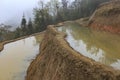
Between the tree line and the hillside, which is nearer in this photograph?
the hillside

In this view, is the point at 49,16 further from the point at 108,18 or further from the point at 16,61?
the point at 16,61

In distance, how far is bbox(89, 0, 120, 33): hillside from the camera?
38.7 metres

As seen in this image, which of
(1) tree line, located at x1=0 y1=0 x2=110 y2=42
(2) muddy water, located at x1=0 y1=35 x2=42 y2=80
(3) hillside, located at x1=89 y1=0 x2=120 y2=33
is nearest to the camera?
(2) muddy water, located at x1=0 y1=35 x2=42 y2=80

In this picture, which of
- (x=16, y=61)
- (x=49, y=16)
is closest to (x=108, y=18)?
(x=16, y=61)

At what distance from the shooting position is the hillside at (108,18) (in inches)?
1523

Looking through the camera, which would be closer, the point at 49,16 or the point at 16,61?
the point at 16,61

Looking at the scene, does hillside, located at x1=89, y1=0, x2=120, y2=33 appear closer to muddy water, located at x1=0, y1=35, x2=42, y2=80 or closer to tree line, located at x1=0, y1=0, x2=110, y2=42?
muddy water, located at x1=0, y1=35, x2=42, y2=80

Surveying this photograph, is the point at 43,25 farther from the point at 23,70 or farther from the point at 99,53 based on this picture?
the point at 99,53

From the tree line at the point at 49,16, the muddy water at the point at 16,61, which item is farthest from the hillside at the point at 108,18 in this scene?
the tree line at the point at 49,16

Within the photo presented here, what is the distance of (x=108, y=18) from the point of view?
43219 millimetres

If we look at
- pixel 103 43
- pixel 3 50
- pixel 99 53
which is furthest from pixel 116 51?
pixel 3 50

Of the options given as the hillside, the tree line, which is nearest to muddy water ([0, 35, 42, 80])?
the hillside

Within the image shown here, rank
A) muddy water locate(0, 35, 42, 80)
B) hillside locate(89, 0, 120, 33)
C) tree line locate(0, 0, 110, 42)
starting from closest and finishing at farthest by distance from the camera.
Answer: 1. muddy water locate(0, 35, 42, 80)
2. hillside locate(89, 0, 120, 33)
3. tree line locate(0, 0, 110, 42)

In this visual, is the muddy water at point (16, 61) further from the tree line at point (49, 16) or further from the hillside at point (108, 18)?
the tree line at point (49, 16)
